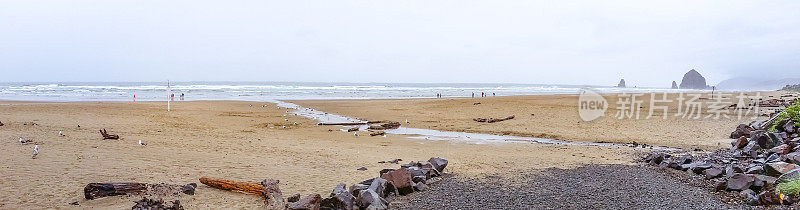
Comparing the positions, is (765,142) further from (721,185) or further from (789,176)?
(789,176)

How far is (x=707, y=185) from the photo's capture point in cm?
853

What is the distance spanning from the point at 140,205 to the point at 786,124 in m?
16.5

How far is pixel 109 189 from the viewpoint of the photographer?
22.0 ft

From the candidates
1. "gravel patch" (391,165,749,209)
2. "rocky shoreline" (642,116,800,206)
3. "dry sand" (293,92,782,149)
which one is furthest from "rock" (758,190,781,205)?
"dry sand" (293,92,782,149)

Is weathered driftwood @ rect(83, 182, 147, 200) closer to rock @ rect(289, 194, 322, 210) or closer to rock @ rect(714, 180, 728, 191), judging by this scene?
rock @ rect(289, 194, 322, 210)

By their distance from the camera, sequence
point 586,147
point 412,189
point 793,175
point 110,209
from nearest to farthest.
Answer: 1. point 110,209
2. point 793,175
3. point 412,189
4. point 586,147

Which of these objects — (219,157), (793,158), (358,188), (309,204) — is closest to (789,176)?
(793,158)

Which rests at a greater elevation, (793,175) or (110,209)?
(793,175)

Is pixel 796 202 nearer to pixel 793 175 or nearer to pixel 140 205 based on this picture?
pixel 793 175

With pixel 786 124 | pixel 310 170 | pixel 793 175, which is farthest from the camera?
pixel 786 124

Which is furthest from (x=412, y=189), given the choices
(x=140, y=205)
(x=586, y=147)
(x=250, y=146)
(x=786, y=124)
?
(x=786, y=124)

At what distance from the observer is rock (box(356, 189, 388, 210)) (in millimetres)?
6758

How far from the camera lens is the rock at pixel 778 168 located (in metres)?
7.70

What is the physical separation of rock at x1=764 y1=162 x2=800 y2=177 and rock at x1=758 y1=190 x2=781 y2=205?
134cm
